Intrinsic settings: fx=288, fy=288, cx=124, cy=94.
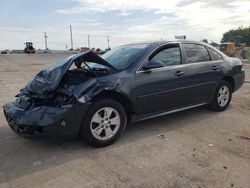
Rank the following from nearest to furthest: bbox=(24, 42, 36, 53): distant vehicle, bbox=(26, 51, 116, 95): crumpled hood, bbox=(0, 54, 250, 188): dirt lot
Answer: bbox=(0, 54, 250, 188): dirt lot < bbox=(26, 51, 116, 95): crumpled hood < bbox=(24, 42, 36, 53): distant vehicle

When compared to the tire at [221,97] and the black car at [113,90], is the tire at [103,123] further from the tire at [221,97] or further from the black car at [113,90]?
the tire at [221,97]

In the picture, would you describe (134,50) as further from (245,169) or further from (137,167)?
(245,169)

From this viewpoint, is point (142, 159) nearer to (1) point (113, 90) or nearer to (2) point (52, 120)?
(1) point (113, 90)

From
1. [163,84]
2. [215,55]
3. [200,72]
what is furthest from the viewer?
[215,55]

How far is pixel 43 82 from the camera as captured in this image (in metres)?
4.45

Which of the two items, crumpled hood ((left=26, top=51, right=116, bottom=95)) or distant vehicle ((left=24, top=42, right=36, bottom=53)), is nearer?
crumpled hood ((left=26, top=51, right=116, bottom=95))

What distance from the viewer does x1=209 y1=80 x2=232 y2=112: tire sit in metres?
5.95

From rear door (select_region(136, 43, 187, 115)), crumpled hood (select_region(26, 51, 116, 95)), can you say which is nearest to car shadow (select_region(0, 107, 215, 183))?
rear door (select_region(136, 43, 187, 115))

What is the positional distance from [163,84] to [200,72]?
1.05 meters

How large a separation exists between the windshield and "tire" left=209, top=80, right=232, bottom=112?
6.45ft

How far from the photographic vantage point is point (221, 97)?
6.07 meters

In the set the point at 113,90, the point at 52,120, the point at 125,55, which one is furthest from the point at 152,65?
the point at 52,120

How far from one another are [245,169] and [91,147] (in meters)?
2.09

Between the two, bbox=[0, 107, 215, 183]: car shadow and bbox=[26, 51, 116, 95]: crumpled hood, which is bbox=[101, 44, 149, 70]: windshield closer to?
bbox=[26, 51, 116, 95]: crumpled hood
